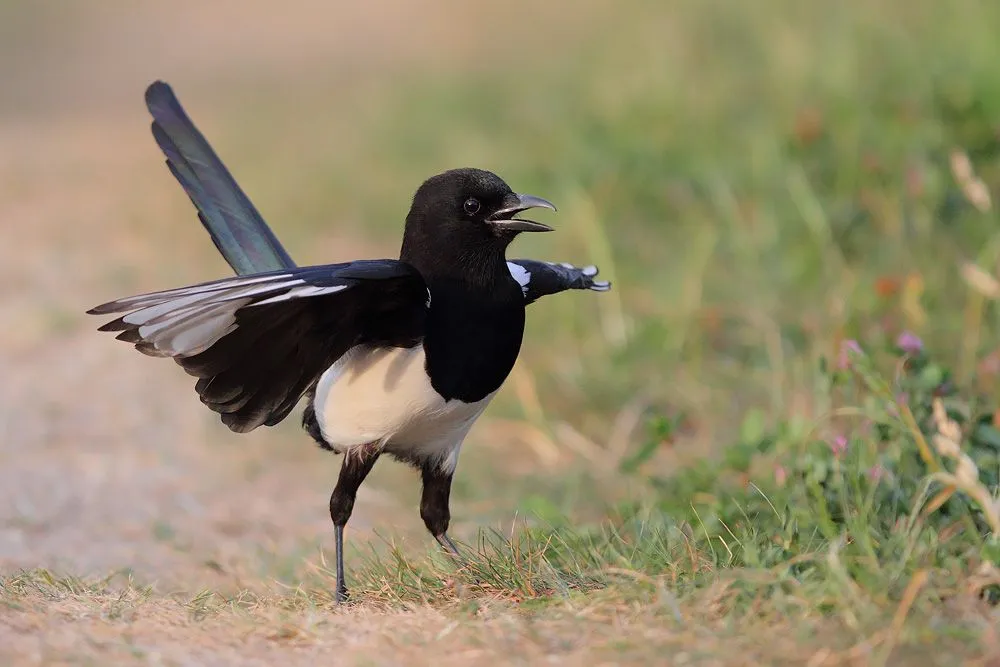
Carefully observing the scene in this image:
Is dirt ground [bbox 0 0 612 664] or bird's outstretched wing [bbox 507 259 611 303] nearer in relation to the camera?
bird's outstretched wing [bbox 507 259 611 303]

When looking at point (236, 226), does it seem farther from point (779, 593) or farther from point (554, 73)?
point (554, 73)

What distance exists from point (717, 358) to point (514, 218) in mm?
1950

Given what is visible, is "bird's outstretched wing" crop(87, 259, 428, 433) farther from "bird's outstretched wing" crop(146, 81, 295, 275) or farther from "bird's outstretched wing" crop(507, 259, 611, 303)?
"bird's outstretched wing" crop(146, 81, 295, 275)

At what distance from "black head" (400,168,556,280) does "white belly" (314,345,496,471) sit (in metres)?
0.25

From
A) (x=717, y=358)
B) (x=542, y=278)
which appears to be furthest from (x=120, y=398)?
(x=542, y=278)

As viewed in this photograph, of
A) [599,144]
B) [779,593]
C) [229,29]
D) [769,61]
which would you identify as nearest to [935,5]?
[769,61]

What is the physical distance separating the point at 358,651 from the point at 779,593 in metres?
0.76

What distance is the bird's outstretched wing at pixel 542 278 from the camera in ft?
11.5

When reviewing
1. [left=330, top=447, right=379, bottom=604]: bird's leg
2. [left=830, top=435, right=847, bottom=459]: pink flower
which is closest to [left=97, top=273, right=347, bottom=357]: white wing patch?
[left=330, top=447, right=379, bottom=604]: bird's leg

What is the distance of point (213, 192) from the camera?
3.96 metres

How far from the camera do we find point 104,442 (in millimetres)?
5141

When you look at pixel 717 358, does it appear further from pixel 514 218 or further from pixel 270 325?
pixel 270 325

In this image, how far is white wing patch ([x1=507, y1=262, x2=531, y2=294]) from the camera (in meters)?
3.43

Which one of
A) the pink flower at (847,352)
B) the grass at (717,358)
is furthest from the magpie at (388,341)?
the pink flower at (847,352)
